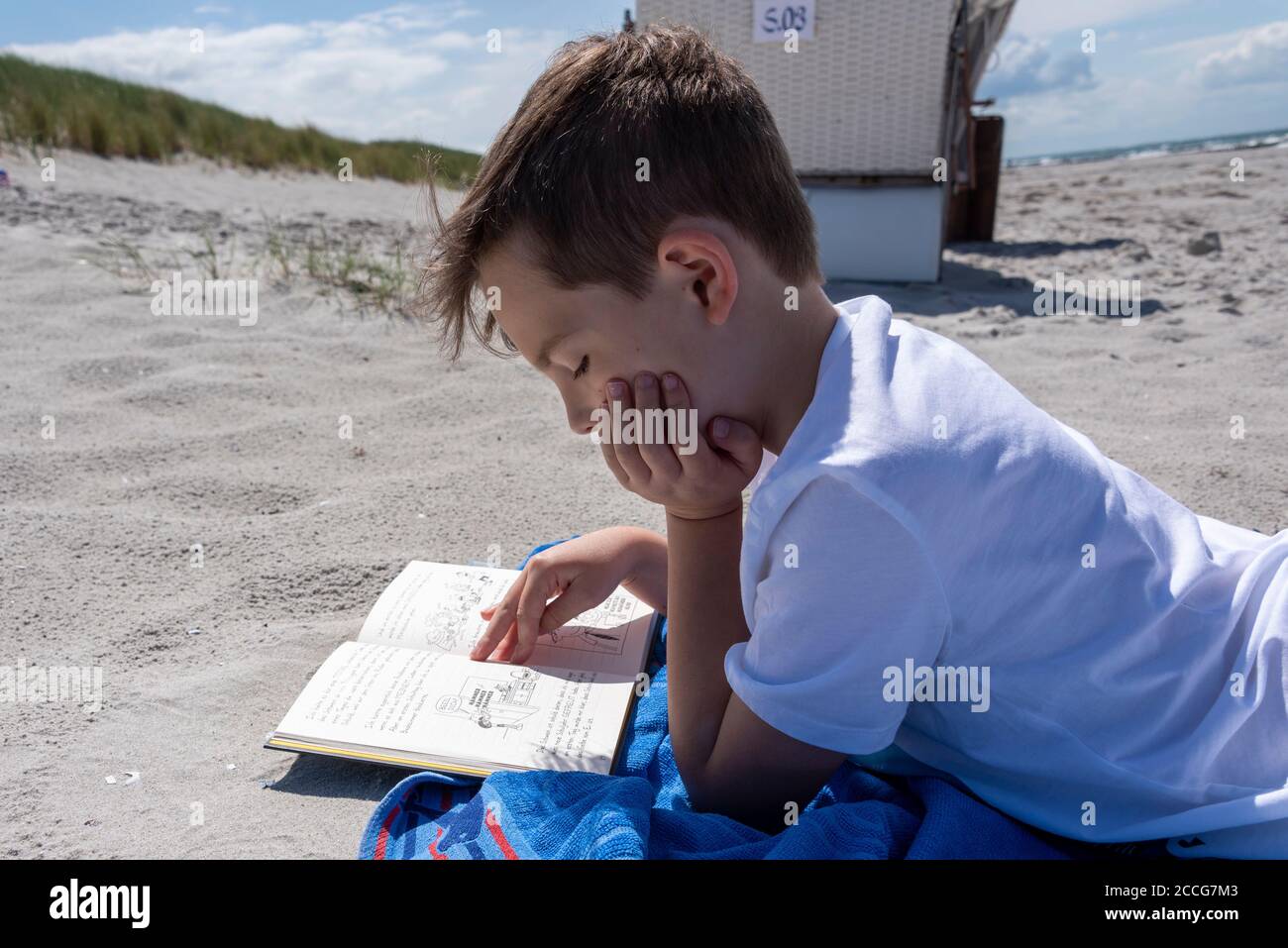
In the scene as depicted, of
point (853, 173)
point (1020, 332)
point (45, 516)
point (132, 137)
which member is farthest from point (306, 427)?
point (132, 137)

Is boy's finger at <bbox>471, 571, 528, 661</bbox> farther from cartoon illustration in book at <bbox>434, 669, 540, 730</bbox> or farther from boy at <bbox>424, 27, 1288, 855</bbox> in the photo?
boy at <bbox>424, 27, 1288, 855</bbox>

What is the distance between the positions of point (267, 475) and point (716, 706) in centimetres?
188

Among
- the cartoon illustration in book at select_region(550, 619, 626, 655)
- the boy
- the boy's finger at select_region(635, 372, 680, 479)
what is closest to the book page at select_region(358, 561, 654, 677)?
the cartoon illustration in book at select_region(550, 619, 626, 655)

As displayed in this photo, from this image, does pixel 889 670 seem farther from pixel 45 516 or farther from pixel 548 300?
pixel 45 516

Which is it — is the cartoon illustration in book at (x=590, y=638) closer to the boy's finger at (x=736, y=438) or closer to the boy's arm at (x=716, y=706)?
the boy's arm at (x=716, y=706)

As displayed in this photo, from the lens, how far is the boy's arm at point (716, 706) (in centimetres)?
133

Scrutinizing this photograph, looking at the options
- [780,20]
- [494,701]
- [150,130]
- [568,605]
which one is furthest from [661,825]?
[150,130]

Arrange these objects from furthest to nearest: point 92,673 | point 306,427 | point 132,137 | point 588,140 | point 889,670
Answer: point 132,137 < point 306,427 < point 92,673 < point 588,140 < point 889,670

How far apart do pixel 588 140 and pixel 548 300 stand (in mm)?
216

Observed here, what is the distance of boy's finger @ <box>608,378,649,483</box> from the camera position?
133cm

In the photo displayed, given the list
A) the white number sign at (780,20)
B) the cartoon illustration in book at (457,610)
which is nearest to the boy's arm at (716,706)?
the cartoon illustration in book at (457,610)

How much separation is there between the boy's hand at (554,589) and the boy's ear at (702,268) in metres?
0.71

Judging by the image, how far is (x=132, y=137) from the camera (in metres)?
8.98
